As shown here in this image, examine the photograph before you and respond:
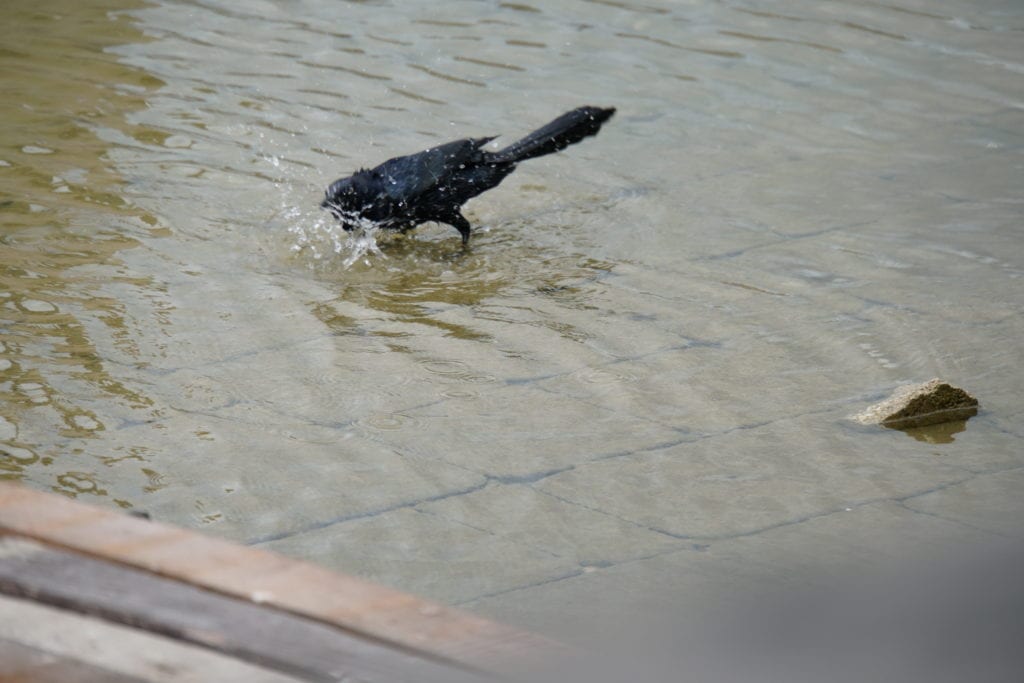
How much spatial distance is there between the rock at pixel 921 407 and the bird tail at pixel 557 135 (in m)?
1.99

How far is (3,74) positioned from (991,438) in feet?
19.2

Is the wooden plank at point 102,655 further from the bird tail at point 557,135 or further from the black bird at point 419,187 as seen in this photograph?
the bird tail at point 557,135

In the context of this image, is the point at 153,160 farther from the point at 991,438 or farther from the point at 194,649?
the point at 194,649

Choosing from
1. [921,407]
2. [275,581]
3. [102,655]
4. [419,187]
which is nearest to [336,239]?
[419,187]

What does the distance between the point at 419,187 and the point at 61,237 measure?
1.40 meters

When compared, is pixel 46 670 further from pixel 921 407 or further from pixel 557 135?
pixel 557 135

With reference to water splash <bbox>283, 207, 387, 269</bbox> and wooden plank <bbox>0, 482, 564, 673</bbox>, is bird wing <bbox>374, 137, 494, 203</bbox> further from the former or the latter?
wooden plank <bbox>0, 482, 564, 673</bbox>

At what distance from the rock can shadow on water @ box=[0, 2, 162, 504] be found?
6.84 ft

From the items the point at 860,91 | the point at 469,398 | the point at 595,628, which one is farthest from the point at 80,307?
the point at 860,91

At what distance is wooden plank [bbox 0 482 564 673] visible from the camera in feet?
4.91

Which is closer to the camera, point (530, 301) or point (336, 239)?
point (530, 301)

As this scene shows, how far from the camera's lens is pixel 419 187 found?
5086mm

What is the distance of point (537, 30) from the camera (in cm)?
870

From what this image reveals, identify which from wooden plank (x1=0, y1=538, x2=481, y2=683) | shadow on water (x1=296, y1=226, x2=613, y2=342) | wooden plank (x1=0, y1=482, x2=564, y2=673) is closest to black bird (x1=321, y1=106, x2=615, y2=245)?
shadow on water (x1=296, y1=226, x2=613, y2=342)
